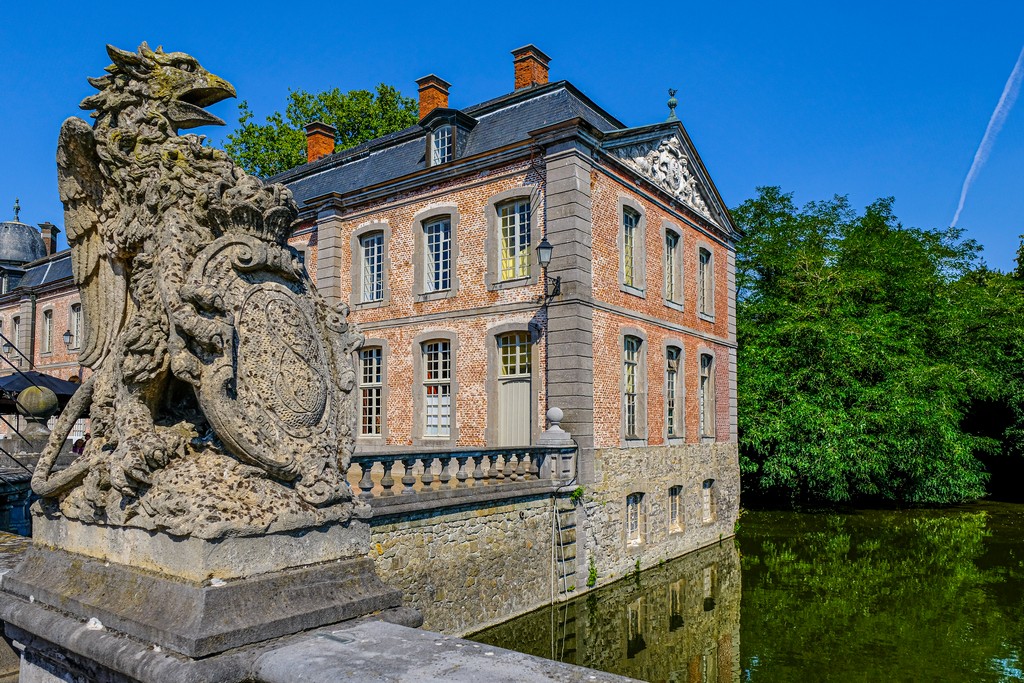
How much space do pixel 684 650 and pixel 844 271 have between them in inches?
635

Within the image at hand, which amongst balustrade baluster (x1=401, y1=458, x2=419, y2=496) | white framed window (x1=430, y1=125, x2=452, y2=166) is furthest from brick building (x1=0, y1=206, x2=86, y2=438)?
balustrade baluster (x1=401, y1=458, x2=419, y2=496)

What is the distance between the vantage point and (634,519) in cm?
1482

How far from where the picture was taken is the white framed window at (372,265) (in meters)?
16.7

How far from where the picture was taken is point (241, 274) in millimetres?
2504

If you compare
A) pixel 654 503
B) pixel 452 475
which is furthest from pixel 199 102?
pixel 654 503

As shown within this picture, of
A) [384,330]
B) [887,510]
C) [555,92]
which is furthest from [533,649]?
[887,510]

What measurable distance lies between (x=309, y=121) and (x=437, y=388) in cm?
1642

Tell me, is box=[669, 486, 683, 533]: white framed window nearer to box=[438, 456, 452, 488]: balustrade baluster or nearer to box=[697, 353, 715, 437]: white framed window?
box=[697, 353, 715, 437]: white framed window

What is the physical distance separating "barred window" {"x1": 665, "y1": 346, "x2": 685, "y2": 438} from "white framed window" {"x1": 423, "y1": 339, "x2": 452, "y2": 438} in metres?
4.81

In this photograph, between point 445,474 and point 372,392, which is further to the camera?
point 372,392

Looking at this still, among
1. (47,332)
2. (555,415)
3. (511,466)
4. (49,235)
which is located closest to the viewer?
(511,466)

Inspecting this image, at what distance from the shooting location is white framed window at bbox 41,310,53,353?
27547mm

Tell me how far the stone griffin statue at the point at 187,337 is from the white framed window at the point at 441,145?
513 inches

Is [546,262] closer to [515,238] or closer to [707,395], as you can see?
[515,238]
